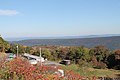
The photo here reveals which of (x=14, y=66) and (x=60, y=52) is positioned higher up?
(x=14, y=66)

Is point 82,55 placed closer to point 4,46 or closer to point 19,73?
point 4,46

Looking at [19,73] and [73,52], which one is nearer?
[19,73]

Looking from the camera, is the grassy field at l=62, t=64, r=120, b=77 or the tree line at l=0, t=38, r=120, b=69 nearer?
the grassy field at l=62, t=64, r=120, b=77

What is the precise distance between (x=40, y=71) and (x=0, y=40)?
2765 cm

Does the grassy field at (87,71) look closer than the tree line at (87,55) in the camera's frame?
Yes

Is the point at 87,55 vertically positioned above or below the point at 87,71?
below

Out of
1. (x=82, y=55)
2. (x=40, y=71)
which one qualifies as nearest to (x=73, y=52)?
(x=82, y=55)

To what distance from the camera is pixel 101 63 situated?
104 feet

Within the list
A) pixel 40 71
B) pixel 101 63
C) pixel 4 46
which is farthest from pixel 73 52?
pixel 40 71

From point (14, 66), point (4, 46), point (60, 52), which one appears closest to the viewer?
point (14, 66)

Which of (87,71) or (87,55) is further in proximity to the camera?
(87,55)

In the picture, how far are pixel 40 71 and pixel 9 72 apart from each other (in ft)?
2.66

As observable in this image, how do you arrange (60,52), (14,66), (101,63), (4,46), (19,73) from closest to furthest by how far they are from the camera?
(19,73)
(14,66)
(101,63)
(4,46)
(60,52)

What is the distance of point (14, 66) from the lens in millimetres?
5426
